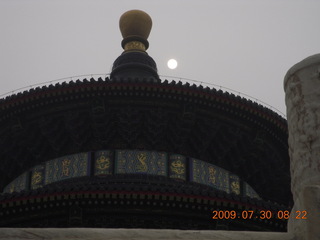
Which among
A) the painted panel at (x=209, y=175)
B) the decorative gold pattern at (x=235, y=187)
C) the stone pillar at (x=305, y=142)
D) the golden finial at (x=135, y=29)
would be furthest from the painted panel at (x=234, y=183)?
the stone pillar at (x=305, y=142)

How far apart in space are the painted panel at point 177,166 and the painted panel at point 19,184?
3733 millimetres

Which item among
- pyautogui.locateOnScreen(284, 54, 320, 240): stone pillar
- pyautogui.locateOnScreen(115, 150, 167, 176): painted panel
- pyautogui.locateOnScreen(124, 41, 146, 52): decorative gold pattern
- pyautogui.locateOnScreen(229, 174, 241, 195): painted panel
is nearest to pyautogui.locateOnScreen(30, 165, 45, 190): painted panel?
pyautogui.locateOnScreen(115, 150, 167, 176): painted panel

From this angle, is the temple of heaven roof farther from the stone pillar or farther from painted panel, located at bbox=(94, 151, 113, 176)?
the stone pillar

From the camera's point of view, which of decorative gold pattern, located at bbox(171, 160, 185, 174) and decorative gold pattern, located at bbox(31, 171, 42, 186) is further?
decorative gold pattern, located at bbox(31, 171, 42, 186)

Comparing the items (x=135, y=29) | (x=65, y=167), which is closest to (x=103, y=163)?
(x=65, y=167)

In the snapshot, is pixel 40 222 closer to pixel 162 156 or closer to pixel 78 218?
pixel 78 218

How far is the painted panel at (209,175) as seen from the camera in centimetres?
1502

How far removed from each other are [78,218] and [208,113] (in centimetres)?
474

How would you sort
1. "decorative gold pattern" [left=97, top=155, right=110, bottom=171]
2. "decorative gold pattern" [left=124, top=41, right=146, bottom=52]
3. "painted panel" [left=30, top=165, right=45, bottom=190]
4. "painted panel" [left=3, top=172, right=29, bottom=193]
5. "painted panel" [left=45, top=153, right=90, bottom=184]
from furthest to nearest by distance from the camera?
"decorative gold pattern" [left=124, top=41, right=146, bottom=52], "painted panel" [left=3, top=172, right=29, bottom=193], "painted panel" [left=30, top=165, right=45, bottom=190], "painted panel" [left=45, top=153, right=90, bottom=184], "decorative gold pattern" [left=97, top=155, right=110, bottom=171]

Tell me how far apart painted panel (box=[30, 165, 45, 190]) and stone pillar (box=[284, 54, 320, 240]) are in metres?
11.0

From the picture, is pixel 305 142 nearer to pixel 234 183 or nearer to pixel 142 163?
pixel 142 163

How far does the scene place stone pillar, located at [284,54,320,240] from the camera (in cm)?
429
